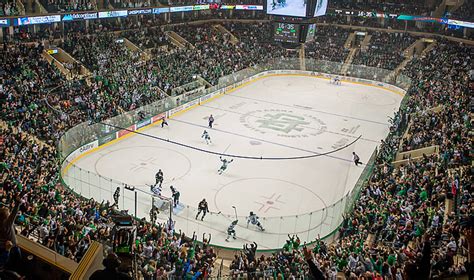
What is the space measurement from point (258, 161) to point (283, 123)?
7.84 meters

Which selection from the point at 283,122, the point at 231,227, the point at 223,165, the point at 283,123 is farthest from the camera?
the point at 283,122

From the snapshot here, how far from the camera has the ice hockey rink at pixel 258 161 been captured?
15742mm

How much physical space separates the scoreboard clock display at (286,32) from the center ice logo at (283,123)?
5.38m

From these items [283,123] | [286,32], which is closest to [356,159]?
[283,123]

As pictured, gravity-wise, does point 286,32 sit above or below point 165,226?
above

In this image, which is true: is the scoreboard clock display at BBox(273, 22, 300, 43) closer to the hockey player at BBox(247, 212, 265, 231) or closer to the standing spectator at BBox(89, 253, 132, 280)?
the hockey player at BBox(247, 212, 265, 231)

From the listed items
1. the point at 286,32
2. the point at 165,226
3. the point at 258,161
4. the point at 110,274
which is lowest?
the point at 258,161

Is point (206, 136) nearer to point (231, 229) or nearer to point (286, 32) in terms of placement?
point (286, 32)

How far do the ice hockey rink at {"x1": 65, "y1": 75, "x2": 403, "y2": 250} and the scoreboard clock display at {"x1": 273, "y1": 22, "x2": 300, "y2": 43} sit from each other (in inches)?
216

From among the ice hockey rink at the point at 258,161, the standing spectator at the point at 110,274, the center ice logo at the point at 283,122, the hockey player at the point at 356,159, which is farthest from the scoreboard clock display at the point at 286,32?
the standing spectator at the point at 110,274

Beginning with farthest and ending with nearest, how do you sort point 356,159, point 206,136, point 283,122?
point 283,122 < point 206,136 < point 356,159

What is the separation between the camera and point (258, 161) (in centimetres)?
2316

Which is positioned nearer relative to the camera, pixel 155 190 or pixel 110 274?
pixel 110 274

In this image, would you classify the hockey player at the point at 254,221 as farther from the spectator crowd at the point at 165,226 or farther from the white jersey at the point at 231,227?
the spectator crowd at the point at 165,226
